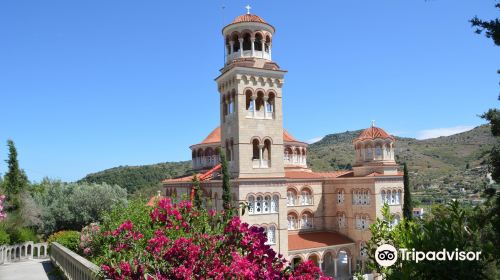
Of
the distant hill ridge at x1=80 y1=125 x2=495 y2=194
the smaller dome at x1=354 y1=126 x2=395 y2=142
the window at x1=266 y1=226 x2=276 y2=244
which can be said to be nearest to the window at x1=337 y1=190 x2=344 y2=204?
the smaller dome at x1=354 y1=126 x2=395 y2=142

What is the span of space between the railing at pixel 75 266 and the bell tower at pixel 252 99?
13.9 meters

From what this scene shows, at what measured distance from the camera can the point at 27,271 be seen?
14.6 m

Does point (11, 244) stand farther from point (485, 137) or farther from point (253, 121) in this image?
point (485, 137)

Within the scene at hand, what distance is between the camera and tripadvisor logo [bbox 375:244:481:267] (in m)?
5.99

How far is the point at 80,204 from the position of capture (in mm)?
34625

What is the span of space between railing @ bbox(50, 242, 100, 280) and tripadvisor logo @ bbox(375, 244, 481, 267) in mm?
5245

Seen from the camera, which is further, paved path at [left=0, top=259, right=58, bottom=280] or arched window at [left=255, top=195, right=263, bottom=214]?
arched window at [left=255, top=195, right=263, bottom=214]

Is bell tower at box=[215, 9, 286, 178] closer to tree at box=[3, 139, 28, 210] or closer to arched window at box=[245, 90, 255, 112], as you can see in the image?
arched window at box=[245, 90, 255, 112]

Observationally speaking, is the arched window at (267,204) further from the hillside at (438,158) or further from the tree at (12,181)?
the hillside at (438,158)

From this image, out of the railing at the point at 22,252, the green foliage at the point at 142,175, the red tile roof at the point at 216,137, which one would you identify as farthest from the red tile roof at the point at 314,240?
the green foliage at the point at 142,175

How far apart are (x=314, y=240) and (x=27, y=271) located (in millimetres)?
21837

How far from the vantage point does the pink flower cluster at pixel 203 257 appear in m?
5.33

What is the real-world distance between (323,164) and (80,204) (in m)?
69.2

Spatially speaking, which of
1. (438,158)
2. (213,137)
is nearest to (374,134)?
(213,137)
